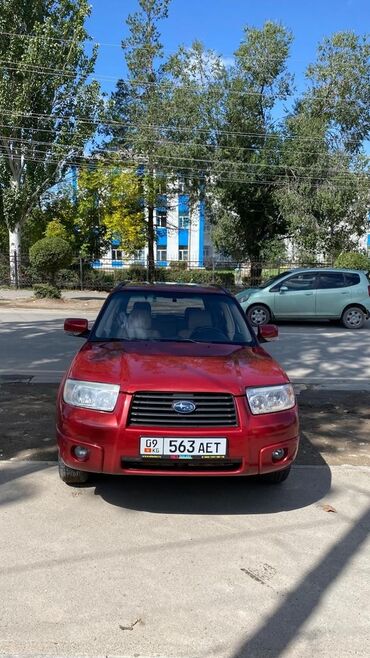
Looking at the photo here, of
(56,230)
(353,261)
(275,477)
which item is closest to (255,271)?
(353,261)

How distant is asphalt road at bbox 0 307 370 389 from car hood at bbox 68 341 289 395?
3896 mm

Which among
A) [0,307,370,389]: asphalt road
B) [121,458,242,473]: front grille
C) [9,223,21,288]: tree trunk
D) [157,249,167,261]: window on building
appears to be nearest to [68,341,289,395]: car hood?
[121,458,242,473]: front grille

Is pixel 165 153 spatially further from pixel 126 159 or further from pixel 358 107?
pixel 358 107

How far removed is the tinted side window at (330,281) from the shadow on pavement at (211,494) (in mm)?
11825

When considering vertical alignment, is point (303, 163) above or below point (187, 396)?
above

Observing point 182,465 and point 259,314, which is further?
point 259,314

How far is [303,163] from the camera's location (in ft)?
96.0

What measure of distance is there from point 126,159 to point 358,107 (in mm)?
13047

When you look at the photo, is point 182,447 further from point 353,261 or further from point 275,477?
point 353,261

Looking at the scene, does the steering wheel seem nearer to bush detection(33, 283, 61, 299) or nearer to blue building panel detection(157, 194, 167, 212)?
bush detection(33, 283, 61, 299)

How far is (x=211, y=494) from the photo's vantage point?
14.4ft

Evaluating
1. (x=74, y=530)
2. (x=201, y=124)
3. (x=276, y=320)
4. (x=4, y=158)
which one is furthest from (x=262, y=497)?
(x=4, y=158)

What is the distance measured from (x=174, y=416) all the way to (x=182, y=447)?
207 millimetres

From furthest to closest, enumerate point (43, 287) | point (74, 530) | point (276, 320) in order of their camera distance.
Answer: point (43, 287) → point (276, 320) → point (74, 530)
